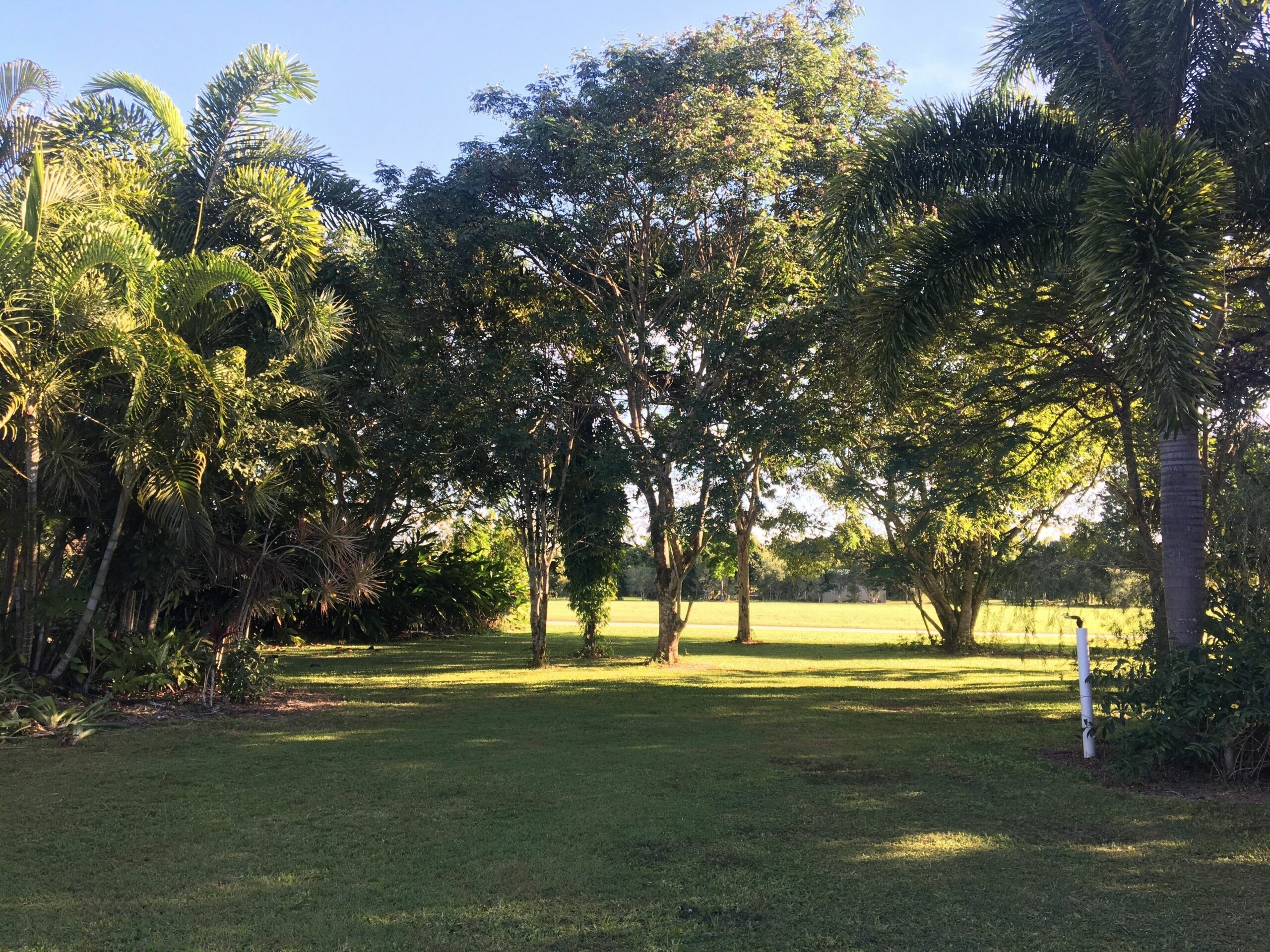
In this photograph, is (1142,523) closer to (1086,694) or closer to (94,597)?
(1086,694)

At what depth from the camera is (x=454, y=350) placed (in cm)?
1811

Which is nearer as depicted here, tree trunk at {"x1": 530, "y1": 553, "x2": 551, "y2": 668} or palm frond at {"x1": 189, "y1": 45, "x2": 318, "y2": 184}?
palm frond at {"x1": 189, "y1": 45, "x2": 318, "y2": 184}

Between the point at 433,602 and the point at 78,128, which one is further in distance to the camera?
the point at 433,602

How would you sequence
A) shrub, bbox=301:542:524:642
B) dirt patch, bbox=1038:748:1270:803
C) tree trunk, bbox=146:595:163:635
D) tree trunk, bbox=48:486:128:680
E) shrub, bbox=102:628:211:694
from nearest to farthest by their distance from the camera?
dirt patch, bbox=1038:748:1270:803 < tree trunk, bbox=48:486:128:680 < shrub, bbox=102:628:211:694 < tree trunk, bbox=146:595:163:635 < shrub, bbox=301:542:524:642

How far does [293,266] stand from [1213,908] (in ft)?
39.7

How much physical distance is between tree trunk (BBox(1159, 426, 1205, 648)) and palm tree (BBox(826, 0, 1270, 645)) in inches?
0.5

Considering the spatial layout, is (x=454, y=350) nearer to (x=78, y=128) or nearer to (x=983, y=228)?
(x=78, y=128)

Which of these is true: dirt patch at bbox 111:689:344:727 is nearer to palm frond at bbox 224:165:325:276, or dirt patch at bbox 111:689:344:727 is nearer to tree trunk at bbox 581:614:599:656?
palm frond at bbox 224:165:325:276

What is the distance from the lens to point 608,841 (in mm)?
6367

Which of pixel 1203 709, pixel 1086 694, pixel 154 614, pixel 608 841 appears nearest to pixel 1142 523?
pixel 1086 694

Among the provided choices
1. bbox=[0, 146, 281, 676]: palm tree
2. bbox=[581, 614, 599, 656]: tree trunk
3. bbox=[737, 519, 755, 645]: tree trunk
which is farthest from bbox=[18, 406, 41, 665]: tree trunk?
bbox=[737, 519, 755, 645]: tree trunk

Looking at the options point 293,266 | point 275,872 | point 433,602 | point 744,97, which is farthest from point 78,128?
point 433,602

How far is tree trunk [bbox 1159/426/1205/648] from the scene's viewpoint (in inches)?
341

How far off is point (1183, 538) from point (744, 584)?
20.8m
